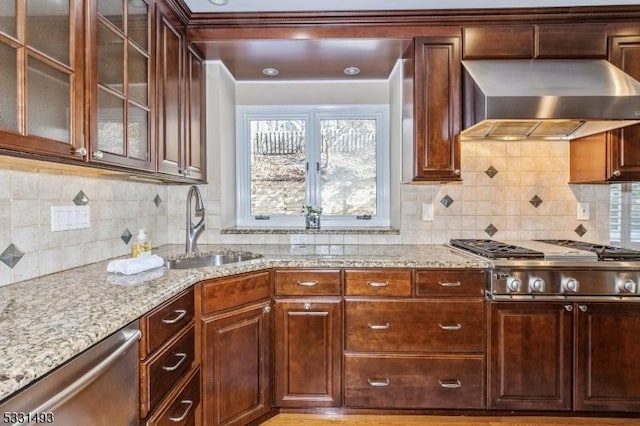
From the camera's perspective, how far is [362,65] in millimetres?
2584

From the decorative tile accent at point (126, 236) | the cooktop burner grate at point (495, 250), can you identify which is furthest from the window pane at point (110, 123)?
the cooktop burner grate at point (495, 250)

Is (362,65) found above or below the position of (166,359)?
above

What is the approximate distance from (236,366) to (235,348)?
92 millimetres

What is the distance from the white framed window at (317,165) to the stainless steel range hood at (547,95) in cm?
82

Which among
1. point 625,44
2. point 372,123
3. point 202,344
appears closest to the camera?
point 202,344

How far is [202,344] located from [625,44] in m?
2.95

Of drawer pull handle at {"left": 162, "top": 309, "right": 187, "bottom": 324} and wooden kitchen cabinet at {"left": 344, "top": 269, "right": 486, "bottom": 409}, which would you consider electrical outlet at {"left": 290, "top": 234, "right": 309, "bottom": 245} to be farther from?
drawer pull handle at {"left": 162, "top": 309, "right": 187, "bottom": 324}

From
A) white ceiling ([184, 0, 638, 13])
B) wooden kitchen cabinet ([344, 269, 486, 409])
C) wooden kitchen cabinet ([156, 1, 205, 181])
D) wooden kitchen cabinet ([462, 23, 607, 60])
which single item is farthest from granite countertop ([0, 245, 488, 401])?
white ceiling ([184, 0, 638, 13])

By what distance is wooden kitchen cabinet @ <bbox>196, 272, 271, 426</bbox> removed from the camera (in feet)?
5.67

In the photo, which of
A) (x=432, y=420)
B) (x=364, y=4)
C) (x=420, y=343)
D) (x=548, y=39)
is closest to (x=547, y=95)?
(x=548, y=39)

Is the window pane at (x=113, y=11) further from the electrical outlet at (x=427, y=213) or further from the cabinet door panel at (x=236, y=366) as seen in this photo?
the electrical outlet at (x=427, y=213)

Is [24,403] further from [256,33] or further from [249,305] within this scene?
[256,33]

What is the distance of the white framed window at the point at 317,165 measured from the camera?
2.91 meters

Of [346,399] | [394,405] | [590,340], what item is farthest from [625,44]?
[346,399]
